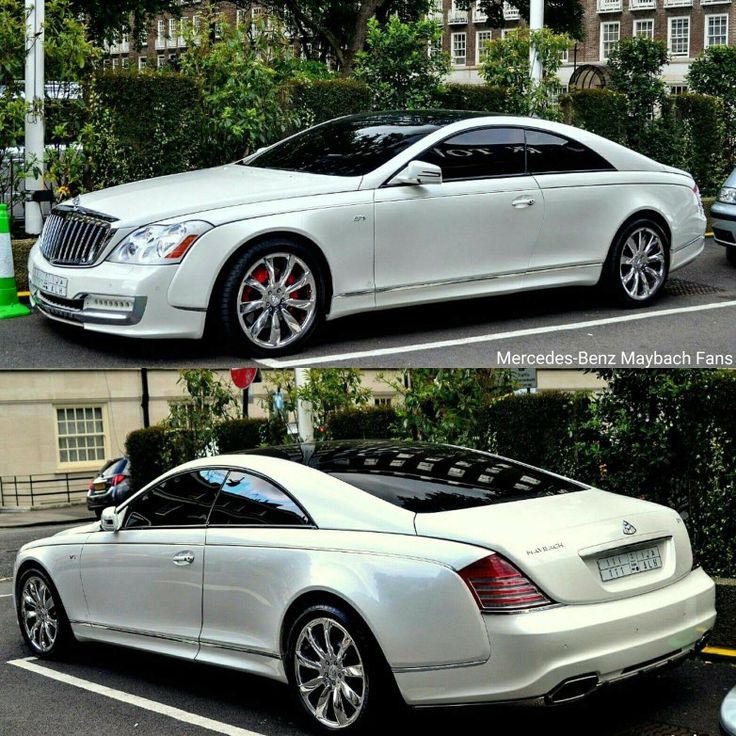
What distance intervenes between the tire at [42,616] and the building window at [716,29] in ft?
220

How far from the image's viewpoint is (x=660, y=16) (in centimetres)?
7019

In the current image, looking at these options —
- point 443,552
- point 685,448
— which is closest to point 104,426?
point 685,448

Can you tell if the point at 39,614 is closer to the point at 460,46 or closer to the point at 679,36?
the point at 679,36

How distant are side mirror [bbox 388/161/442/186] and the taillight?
162 inches

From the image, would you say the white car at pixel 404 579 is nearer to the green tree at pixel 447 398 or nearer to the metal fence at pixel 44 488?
the green tree at pixel 447 398

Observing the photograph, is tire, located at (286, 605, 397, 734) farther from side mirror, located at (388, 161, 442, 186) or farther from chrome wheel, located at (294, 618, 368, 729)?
side mirror, located at (388, 161, 442, 186)

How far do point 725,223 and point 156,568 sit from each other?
336 inches

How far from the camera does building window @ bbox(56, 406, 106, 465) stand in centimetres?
3039

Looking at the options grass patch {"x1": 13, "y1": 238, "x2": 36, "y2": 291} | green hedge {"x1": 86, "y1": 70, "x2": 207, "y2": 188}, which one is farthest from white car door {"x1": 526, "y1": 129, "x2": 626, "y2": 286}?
grass patch {"x1": 13, "y1": 238, "x2": 36, "y2": 291}

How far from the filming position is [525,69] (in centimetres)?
1641

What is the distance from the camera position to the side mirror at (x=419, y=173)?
314 inches

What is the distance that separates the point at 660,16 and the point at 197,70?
6337 centimetres

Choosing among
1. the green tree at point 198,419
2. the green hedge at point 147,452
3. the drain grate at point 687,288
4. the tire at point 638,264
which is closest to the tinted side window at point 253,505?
the tire at point 638,264

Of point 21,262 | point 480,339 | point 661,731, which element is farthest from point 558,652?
point 21,262
